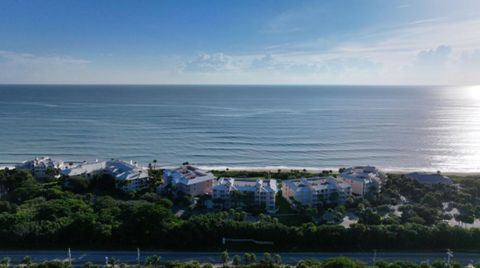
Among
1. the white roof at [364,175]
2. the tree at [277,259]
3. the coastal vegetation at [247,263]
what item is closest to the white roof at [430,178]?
the white roof at [364,175]

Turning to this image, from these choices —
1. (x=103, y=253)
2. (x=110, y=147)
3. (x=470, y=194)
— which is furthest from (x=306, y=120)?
(x=103, y=253)

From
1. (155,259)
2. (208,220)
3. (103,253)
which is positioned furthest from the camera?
(208,220)

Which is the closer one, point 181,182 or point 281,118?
point 181,182

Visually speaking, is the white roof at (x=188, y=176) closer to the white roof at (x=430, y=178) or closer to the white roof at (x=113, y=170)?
the white roof at (x=113, y=170)

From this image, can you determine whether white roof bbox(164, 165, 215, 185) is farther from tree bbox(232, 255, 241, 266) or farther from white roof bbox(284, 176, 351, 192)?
tree bbox(232, 255, 241, 266)

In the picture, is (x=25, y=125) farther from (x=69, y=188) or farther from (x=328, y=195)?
(x=328, y=195)

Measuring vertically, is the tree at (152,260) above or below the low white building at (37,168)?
below
